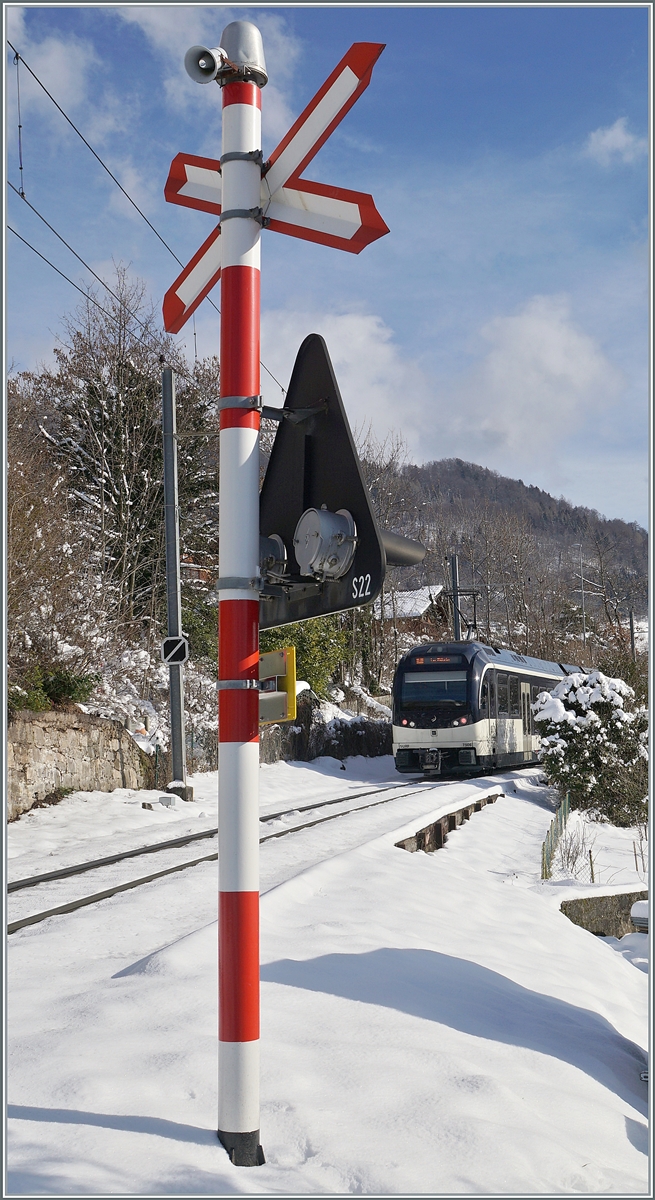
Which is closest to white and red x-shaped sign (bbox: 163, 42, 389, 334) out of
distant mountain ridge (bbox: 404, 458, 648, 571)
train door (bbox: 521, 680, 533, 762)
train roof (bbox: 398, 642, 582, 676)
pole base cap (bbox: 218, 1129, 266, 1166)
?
pole base cap (bbox: 218, 1129, 266, 1166)

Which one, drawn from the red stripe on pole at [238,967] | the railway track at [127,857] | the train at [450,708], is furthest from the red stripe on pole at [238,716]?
the train at [450,708]

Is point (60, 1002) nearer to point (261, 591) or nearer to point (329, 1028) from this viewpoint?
point (329, 1028)

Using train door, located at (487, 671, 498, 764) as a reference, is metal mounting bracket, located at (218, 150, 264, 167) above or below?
above

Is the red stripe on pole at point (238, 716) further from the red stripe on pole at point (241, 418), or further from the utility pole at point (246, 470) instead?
the red stripe on pole at point (241, 418)

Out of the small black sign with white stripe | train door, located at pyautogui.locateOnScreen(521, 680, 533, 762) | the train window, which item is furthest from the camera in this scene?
train door, located at pyautogui.locateOnScreen(521, 680, 533, 762)

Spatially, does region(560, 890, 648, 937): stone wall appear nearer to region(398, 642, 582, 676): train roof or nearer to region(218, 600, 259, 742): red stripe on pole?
region(218, 600, 259, 742): red stripe on pole

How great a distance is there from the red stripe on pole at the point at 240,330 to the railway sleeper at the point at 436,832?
789cm

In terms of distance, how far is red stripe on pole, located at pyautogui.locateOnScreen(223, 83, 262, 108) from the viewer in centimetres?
342

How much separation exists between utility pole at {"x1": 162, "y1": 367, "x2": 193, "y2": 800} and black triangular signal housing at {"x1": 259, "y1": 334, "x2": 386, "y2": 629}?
12997mm

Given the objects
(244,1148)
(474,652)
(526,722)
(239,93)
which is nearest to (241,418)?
(239,93)

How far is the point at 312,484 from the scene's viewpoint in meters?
3.39

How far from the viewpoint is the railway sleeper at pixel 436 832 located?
1119cm

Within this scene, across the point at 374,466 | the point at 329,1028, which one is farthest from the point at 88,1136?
the point at 374,466

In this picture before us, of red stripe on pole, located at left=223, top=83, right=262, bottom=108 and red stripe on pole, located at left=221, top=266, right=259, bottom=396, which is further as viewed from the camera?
red stripe on pole, located at left=223, top=83, right=262, bottom=108
